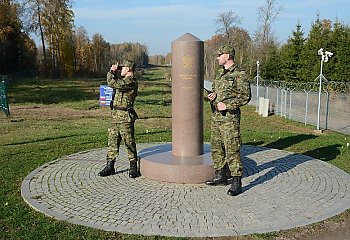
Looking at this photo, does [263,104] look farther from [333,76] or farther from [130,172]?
[130,172]

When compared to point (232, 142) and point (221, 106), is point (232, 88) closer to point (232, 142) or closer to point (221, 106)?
point (221, 106)

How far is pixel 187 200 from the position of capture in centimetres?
554

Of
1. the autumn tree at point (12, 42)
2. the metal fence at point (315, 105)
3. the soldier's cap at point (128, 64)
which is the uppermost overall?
the autumn tree at point (12, 42)

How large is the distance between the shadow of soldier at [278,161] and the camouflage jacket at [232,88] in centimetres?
151

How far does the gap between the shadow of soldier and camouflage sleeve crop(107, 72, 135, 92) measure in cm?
264

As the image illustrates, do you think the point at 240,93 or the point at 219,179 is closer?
the point at 240,93

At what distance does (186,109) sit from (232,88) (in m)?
1.52

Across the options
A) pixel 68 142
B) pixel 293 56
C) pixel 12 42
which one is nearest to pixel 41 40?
pixel 12 42

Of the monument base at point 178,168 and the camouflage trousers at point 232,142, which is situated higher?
the camouflage trousers at point 232,142

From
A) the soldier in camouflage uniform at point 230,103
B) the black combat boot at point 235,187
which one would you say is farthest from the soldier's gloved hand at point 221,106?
the black combat boot at point 235,187

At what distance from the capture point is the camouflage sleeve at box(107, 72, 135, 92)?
638 cm

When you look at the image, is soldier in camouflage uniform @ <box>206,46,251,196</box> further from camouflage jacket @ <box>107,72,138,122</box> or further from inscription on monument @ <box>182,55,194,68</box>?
camouflage jacket @ <box>107,72,138,122</box>

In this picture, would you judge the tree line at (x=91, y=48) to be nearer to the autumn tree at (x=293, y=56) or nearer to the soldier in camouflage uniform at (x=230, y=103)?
the autumn tree at (x=293, y=56)

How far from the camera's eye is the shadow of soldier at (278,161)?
6.88m
